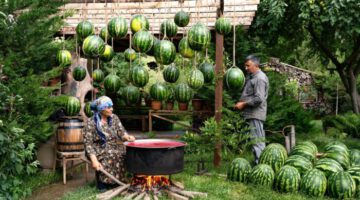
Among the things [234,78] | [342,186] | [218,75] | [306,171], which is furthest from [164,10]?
[342,186]

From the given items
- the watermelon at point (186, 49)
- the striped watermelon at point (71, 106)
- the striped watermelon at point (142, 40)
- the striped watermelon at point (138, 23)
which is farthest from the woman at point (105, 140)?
the watermelon at point (186, 49)

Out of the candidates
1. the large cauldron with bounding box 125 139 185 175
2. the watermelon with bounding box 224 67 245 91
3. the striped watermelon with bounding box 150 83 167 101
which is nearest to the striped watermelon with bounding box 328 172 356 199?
the watermelon with bounding box 224 67 245 91

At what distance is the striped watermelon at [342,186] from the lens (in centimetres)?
555

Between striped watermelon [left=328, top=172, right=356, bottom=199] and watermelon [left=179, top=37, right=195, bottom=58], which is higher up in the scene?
watermelon [left=179, top=37, right=195, bottom=58]

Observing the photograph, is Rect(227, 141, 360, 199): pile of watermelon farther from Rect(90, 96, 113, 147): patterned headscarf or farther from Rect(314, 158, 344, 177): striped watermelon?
Rect(90, 96, 113, 147): patterned headscarf

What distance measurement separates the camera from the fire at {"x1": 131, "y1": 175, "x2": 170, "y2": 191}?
557 cm

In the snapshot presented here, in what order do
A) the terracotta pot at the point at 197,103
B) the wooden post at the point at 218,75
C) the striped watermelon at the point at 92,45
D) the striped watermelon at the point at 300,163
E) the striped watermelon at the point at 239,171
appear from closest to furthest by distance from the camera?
the striped watermelon at the point at 300,163, the striped watermelon at the point at 92,45, the striped watermelon at the point at 239,171, the wooden post at the point at 218,75, the terracotta pot at the point at 197,103

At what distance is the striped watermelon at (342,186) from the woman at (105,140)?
285 cm

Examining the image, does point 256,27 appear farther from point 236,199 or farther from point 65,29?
point 236,199

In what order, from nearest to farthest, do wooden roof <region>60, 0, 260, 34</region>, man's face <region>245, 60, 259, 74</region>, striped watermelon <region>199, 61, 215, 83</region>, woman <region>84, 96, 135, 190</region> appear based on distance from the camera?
woman <region>84, 96, 135, 190</region> < man's face <region>245, 60, 259, 74</region> < striped watermelon <region>199, 61, 215, 83</region> < wooden roof <region>60, 0, 260, 34</region>

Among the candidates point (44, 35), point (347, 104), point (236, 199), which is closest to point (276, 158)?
point (236, 199)

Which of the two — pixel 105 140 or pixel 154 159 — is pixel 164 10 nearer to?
pixel 105 140

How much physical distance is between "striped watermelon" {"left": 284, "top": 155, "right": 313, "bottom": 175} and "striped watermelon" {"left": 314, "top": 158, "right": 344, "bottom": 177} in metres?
A: 0.14

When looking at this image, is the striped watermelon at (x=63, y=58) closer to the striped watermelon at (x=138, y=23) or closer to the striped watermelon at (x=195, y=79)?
the striped watermelon at (x=138, y=23)
